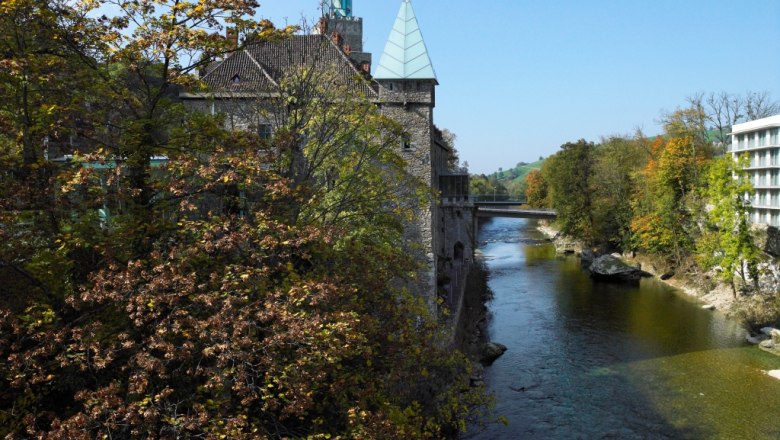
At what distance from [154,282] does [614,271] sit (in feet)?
141

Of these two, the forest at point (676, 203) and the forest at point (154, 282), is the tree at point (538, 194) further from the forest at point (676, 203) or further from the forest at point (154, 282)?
the forest at point (154, 282)

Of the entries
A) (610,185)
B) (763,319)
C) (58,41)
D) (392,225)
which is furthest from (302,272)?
(610,185)

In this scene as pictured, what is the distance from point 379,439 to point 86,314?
454cm

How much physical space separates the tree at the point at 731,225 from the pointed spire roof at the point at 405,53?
20936 mm

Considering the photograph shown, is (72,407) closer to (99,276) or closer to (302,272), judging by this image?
(99,276)

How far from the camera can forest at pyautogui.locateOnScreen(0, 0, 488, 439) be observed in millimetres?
8297

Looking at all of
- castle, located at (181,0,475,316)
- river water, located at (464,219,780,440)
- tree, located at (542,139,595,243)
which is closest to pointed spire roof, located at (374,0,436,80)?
castle, located at (181,0,475,316)

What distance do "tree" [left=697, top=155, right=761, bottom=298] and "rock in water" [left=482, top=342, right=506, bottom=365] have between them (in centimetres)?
1632

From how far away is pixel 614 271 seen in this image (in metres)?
46.2

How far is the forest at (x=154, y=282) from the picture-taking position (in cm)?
830

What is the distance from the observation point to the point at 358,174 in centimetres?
1938

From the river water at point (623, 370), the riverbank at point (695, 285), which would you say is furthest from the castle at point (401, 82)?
the riverbank at point (695, 285)

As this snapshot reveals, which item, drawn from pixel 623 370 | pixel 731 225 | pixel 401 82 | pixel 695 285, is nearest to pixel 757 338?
pixel 623 370

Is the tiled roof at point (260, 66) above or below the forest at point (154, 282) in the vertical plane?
above
